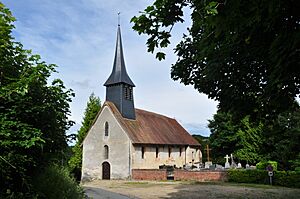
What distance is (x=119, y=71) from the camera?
120 feet

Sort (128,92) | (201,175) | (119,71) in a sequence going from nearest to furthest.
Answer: (201,175), (119,71), (128,92)

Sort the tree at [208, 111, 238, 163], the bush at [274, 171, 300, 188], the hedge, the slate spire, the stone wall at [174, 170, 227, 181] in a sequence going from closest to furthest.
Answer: the bush at [274, 171, 300, 188]
the hedge
the stone wall at [174, 170, 227, 181]
the slate spire
the tree at [208, 111, 238, 163]

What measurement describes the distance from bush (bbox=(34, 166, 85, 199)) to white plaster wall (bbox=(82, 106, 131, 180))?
25.1 meters

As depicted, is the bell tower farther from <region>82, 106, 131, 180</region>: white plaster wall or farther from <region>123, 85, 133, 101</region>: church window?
<region>82, 106, 131, 180</region>: white plaster wall

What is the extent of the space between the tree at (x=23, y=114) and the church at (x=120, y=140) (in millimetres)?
27103

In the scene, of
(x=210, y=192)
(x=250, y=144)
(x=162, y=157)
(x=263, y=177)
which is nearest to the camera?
(x=210, y=192)

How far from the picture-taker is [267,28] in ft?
21.2

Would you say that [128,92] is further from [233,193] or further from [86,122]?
[233,193]

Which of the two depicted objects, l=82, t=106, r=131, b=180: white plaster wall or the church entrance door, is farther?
the church entrance door

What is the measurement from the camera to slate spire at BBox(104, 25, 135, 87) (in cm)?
3606

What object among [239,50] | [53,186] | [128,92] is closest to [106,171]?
[128,92]

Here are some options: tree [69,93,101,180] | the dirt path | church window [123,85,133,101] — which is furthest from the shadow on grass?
tree [69,93,101,180]

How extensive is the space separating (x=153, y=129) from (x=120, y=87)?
716cm

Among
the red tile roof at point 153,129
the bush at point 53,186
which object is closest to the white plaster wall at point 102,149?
the red tile roof at point 153,129
